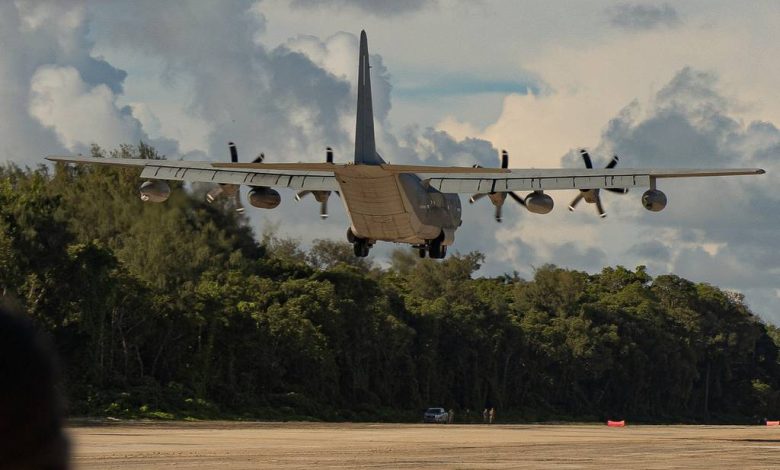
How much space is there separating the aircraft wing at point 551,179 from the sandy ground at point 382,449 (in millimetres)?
11241

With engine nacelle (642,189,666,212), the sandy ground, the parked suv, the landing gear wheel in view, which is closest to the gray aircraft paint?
the landing gear wheel

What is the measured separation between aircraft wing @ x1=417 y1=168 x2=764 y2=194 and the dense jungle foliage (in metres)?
12.9

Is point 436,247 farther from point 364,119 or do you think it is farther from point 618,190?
point 618,190

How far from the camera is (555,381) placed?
5108 inches

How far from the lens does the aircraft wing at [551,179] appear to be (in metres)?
52.2

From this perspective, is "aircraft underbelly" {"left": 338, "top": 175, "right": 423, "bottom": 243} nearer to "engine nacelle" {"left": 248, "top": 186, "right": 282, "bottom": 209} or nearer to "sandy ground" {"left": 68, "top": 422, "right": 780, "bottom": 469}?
"engine nacelle" {"left": 248, "top": 186, "right": 282, "bottom": 209}

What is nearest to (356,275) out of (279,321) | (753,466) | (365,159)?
(279,321)

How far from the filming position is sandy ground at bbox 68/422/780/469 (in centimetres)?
3838

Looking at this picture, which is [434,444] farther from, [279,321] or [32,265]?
[279,321]

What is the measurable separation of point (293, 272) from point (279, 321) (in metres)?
13.8

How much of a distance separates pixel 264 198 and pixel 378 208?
5.40 metres

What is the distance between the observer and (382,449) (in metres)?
47.1

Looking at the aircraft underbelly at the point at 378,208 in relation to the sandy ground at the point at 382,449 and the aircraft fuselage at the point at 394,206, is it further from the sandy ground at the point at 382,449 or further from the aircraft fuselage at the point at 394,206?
the sandy ground at the point at 382,449

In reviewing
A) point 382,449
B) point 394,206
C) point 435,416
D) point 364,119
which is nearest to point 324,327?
point 435,416
